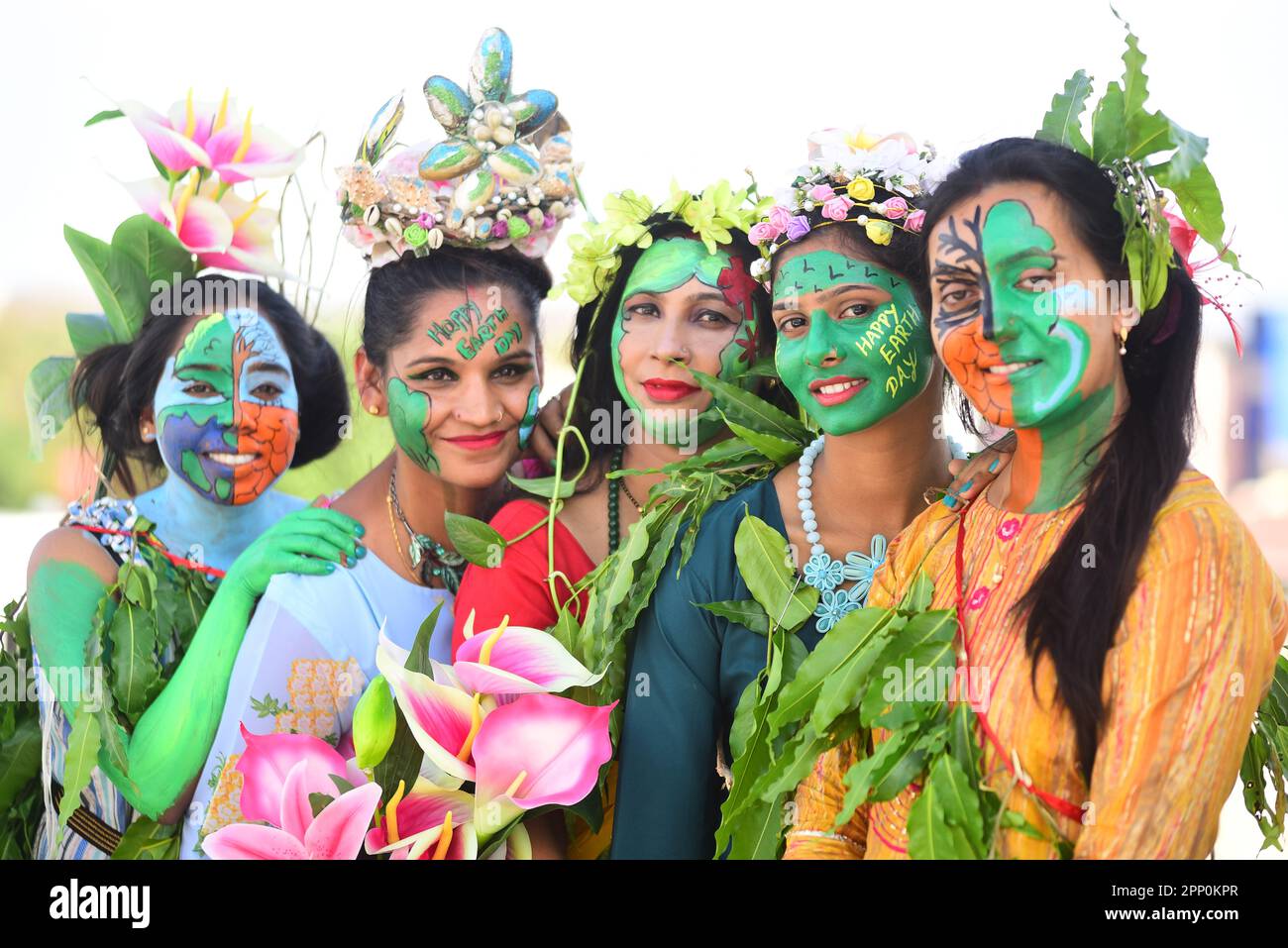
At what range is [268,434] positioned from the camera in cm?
336

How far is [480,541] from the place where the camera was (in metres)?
3.07

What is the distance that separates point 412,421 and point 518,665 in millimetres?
737

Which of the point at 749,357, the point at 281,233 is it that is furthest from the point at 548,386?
the point at 281,233

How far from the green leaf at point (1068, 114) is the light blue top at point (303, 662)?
1.72 m

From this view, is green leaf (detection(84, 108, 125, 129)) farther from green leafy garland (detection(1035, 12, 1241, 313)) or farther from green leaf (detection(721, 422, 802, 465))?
green leafy garland (detection(1035, 12, 1241, 313))

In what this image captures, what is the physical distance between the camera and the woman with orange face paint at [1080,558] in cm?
226

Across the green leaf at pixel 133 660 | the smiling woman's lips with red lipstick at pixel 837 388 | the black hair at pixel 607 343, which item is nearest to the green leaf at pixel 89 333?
the green leaf at pixel 133 660

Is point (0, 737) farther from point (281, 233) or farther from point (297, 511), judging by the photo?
point (281, 233)

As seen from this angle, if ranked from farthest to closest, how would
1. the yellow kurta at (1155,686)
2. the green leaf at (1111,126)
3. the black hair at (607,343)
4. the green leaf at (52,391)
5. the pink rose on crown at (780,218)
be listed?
the green leaf at (52,391)
the black hair at (607,343)
the pink rose on crown at (780,218)
the green leaf at (1111,126)
the yellow kurta at (1155,686)

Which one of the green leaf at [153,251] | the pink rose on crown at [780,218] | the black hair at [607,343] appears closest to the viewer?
the pink rose on crown at [780,218]

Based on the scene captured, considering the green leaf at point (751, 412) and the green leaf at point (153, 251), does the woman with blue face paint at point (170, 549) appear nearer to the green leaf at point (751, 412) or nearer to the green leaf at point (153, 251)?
the green leaf at point (153, 251)

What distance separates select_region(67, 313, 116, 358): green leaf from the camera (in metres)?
3.44

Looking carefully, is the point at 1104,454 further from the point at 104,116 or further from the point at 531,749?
the point at 104,116

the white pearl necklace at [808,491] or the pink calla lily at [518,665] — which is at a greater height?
the white pearl necklace at [808,491]
